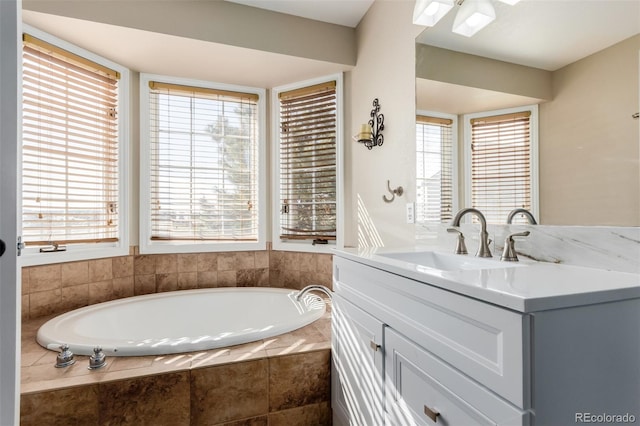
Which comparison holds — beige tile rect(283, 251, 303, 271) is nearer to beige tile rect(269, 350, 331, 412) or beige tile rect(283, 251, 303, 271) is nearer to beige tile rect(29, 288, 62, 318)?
beige tile rect(269, 350, 331, 412)

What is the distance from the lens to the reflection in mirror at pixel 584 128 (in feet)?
2.78

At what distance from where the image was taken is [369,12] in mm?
2238

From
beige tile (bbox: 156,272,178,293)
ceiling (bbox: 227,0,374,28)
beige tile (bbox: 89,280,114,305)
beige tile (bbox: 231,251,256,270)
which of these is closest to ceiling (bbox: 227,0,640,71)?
ceiling (bbox: 227,0,374,28)

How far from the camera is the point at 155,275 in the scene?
8.30 ft

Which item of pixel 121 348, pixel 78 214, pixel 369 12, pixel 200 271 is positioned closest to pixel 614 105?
pixel 369 12

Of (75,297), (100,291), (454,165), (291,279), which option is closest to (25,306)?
(75,297)

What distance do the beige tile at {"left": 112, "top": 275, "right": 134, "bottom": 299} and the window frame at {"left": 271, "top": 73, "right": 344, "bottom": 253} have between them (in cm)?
114

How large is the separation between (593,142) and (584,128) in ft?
0.18

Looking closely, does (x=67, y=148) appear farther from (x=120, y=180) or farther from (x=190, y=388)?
(x=190, y=388)

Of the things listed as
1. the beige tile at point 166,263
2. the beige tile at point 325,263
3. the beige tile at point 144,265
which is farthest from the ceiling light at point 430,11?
the beige tile at point 144,265

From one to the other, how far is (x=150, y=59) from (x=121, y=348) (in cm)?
197

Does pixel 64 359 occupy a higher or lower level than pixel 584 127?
lower

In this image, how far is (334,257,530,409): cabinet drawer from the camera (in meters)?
0.61

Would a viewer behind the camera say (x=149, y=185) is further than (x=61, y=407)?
Yes
